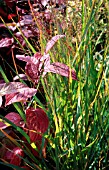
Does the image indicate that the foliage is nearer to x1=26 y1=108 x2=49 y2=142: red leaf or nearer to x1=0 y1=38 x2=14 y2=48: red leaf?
x1=26 y1=108 x2=49 y2=142: red leaf

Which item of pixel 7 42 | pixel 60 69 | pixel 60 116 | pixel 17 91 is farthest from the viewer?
pixel 7 42

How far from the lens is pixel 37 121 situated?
1.25 metres

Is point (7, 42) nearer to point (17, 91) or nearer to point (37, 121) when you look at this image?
point (37, 121)

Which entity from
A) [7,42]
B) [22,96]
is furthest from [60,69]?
[7,42]

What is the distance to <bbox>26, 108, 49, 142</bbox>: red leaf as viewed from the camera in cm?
123

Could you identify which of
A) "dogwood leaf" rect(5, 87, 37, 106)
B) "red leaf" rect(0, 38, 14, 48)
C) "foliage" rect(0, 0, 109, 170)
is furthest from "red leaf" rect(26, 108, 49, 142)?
"red leaf" rect(0, 38, 14, 48)

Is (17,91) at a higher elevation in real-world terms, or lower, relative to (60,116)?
higher

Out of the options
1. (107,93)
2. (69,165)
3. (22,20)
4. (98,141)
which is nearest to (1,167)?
(69,165)

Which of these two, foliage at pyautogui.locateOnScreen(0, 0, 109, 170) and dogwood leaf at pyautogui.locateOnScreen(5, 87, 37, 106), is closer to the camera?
dogwood leaf at pyautogui.locateOnScreen(5, 87, 37, 106)

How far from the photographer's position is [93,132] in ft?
4.46

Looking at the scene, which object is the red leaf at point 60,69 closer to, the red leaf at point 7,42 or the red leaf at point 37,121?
the red leaf at point 37,121

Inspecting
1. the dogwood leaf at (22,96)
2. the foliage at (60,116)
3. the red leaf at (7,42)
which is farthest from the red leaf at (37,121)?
the red leaf at (7,42)

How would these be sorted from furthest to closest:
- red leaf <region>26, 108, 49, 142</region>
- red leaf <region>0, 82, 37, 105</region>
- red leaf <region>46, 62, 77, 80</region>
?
red leaf <region>26, 108, 49, 142</region>
red leaf <region>46, 62, 77, 80</region>
red leaf <region>0, 82, 37, 105</region>

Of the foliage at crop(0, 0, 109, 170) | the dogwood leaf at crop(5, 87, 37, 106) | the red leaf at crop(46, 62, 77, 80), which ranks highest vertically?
the red leaf at crop(46, 62, 77, 80)
